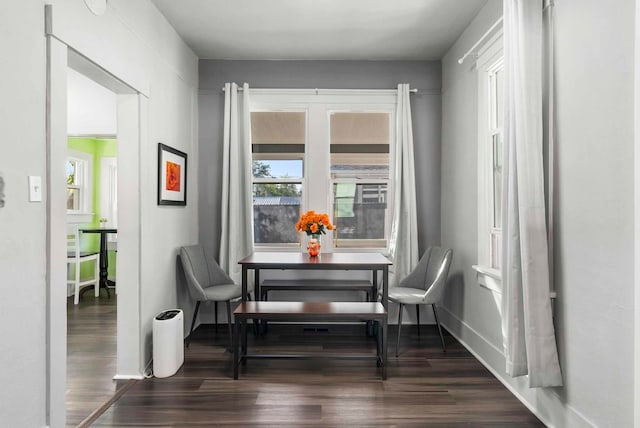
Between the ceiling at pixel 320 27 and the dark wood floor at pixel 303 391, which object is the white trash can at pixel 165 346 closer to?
the dark wood floor at pixel 303 391

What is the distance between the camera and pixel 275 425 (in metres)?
2.31

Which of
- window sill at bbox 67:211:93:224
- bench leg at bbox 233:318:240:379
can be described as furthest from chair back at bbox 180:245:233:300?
window sill at bbox 67:211:93:224

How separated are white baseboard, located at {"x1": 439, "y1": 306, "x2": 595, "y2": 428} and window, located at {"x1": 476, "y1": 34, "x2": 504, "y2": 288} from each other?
539 mm

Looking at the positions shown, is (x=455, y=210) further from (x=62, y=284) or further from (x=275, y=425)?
(x=62, y=284)

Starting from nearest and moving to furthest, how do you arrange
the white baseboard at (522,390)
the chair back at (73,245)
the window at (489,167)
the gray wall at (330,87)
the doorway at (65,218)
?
the doorway at (65,218), the white baseboard at (522,390), the window at (489,167), the gray wall at (330,87), the chair back at (73,245)

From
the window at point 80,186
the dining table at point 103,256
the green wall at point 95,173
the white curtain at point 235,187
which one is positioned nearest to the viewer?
the white curtain at point 235,187

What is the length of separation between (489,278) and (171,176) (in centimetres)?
274

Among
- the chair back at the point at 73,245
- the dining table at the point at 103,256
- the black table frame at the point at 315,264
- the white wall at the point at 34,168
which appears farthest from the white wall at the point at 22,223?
the dining table at the point at 103,256

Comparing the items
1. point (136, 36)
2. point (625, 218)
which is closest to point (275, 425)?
point (625, 218)

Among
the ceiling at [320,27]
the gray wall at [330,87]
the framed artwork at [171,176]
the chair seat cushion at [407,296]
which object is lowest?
the chair seat cushion at [407,296]

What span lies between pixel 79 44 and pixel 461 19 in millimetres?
2892

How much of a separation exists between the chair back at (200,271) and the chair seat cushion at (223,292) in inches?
2.5

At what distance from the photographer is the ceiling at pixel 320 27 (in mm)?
3207

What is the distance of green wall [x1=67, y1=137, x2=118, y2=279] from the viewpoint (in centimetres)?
647
